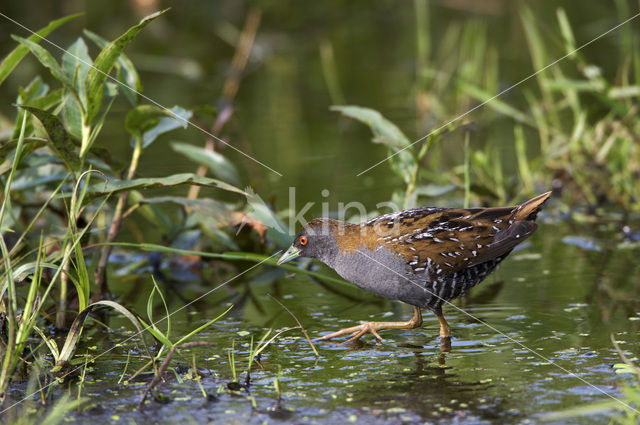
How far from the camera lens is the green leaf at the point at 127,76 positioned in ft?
15.7

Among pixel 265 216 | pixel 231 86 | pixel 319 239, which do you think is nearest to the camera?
pixel 319 239

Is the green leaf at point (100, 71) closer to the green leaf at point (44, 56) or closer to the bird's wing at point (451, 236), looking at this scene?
the green leaf at point (44, 56)

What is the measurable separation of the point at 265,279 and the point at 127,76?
1.65 meters

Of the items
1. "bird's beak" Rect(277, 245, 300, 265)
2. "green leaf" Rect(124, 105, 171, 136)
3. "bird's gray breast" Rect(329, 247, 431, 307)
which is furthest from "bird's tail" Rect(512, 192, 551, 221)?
"green leaf" Rect(124, 105, 171, 136)

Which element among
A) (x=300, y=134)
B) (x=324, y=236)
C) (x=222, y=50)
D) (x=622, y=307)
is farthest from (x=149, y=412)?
(x=222, y=50)

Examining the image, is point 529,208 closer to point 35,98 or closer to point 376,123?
point 376,123

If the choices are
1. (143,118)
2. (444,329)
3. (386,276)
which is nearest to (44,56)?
(143,118)

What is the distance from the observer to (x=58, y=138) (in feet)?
13.9

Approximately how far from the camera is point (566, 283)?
517 centimetres

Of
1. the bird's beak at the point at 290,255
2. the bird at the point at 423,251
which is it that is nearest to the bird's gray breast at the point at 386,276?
the bird at the point at 423,251

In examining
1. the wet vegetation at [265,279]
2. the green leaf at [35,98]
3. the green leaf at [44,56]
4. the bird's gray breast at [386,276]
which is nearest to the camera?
the wet vegetation at [265,279]

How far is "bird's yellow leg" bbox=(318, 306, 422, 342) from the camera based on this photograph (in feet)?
14.5

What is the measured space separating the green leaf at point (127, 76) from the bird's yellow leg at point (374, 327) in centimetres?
173

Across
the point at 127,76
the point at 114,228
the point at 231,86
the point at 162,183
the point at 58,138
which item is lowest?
the point at 114,228
